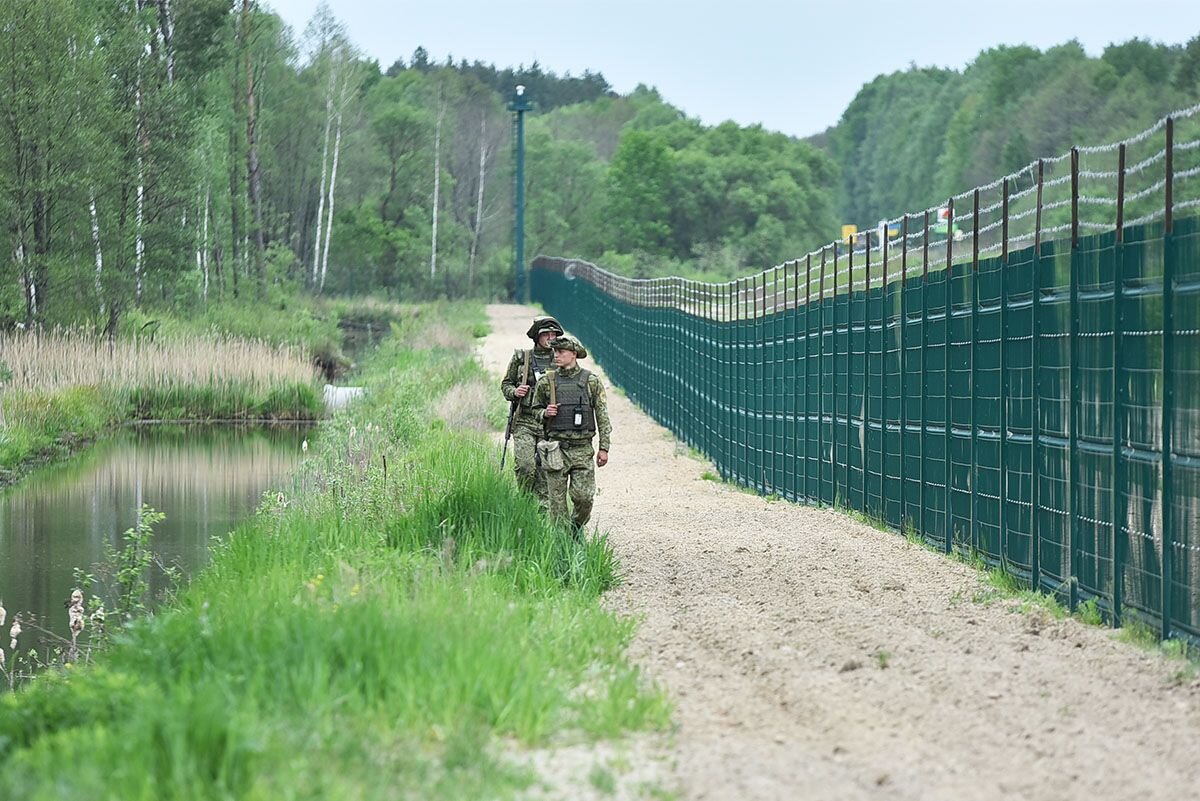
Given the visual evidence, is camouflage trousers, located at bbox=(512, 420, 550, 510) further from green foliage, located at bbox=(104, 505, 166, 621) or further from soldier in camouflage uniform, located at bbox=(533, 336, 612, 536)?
green foliage, located at bbox=(104, 505, 166, 621)

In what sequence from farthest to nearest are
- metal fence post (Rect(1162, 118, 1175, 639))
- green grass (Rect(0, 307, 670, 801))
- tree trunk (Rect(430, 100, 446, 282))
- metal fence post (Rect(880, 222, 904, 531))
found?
tree trunk (Rect(430, 100, 446, 282)), metal fence post (Rect(880, 222, 904, 531)), metal fence post (Rect(1162, 118, 1175, 639)), green grass (Rect(0, 307, 670, 801))

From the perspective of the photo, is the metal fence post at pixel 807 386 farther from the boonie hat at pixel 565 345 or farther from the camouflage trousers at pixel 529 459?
the boonie hat at pixel 565 345

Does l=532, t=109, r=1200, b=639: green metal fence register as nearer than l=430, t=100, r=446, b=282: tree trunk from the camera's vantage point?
Yes

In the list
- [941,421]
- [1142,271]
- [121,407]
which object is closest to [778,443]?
[941,421]

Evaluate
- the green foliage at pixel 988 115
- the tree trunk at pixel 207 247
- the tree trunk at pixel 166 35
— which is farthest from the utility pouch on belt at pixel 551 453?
the green foliage at pixel 988 115

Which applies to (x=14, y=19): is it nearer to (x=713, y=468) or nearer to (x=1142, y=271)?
(x=713, y=468)

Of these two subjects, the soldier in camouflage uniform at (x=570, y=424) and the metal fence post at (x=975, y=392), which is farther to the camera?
the metal fence post at (x=975, y=392)

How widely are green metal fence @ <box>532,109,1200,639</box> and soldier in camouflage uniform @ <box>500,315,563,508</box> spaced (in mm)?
2984

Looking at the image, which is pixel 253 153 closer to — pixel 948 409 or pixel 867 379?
pixel 867 379

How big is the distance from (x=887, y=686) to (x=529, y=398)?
485cm

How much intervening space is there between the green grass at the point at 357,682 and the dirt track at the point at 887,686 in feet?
1.45

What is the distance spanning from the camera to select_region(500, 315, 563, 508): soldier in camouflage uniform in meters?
12.6

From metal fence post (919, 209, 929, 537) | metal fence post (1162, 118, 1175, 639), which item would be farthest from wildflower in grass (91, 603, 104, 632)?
metal fence post (1162, 118, 1175, 639)

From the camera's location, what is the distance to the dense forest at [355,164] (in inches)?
1420
